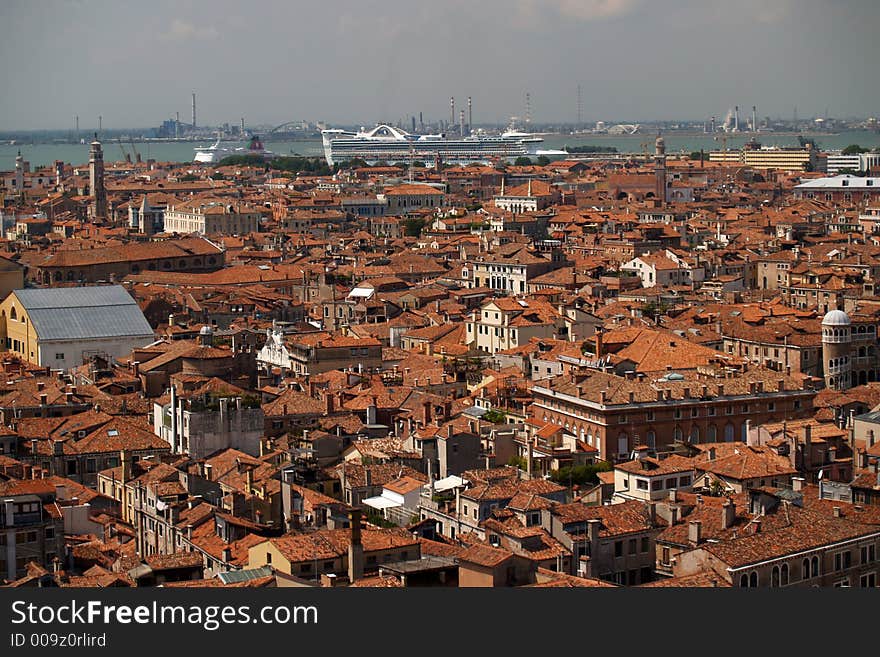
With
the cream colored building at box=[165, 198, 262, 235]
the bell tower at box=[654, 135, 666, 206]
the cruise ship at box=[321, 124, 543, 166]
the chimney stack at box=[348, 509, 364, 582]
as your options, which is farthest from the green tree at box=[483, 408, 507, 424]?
the cruise ship at box=[321, 124, 543, 166]

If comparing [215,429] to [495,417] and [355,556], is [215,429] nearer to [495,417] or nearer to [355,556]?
[495,417]

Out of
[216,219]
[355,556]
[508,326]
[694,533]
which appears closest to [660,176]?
[216,219]

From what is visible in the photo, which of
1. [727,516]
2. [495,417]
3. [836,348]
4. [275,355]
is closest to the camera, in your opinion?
[727,516]

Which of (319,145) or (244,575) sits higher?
(244,575)

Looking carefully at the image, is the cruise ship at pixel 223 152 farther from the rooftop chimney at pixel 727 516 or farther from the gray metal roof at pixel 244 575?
the gray metal roof at pixel 244 575

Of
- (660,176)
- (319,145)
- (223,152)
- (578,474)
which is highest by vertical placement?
(578,474)

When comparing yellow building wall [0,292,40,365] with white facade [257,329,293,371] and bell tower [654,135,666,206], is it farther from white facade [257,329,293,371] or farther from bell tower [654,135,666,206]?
bell tower [654,135,666,206]

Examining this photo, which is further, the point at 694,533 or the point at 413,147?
the point at 413,147
